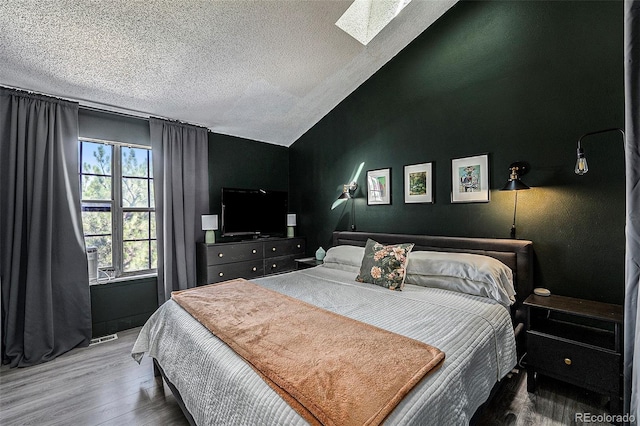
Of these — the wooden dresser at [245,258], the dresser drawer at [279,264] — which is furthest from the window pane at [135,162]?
the dresser drawer at [279,264]

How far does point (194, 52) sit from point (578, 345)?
3.76m

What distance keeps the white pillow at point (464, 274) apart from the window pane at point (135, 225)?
3.28 meters

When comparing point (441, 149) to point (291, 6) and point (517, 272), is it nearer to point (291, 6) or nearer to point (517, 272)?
point (517, 272)

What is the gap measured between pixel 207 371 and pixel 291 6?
2684 mm

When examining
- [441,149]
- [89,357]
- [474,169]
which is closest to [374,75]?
[441,149]

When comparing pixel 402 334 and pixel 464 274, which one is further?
pixel 464 274

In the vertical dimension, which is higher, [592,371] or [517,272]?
[517,272]

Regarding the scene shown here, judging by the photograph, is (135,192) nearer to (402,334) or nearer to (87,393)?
(87,393)

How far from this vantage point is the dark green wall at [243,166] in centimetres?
397

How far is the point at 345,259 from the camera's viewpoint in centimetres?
305

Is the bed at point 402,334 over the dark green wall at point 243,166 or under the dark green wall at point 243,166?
under

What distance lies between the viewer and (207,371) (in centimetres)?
131

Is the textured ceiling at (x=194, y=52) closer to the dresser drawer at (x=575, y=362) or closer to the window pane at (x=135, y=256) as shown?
the window pane at (x=135, y=256)

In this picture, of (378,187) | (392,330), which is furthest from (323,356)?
(378,187)
